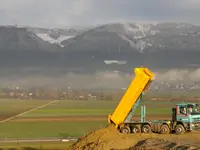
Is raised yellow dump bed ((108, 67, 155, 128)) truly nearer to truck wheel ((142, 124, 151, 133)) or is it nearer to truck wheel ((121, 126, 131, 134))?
truck wheel ((121, 126, 131, 134))

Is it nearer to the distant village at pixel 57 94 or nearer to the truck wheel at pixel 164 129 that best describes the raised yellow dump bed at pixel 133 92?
the truck wheel at pixel 164 129

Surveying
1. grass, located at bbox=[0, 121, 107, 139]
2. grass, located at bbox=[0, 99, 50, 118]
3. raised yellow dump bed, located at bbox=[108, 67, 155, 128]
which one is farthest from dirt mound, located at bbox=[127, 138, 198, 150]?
grass, located at bbox=[0, 99, 50, 118]

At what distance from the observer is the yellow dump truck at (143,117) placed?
24.9 meters

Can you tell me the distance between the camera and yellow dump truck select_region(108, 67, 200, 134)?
24922mm

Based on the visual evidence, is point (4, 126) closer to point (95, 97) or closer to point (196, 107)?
point (196, 107)

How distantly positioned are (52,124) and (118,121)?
52.9 metres

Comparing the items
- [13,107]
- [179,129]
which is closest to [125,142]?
[179,129]

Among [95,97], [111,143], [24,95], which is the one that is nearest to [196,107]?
[111,143]

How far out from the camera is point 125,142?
21.6 metres

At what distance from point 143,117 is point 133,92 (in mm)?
2375

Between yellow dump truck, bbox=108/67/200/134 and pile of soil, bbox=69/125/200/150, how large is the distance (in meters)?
1.01

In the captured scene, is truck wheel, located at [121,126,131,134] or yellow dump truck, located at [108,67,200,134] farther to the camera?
truck wheel, located at [121,126,131,134]

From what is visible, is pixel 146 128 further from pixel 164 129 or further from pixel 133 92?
pixel 133 92

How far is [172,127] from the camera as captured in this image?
83.3 feet
